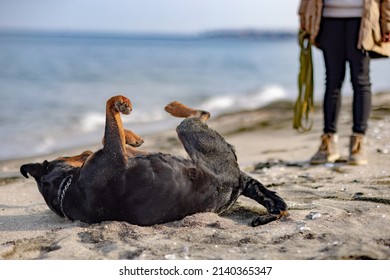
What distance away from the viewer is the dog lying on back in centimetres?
325

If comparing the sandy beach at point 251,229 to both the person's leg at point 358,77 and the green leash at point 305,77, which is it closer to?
the person's leg at point 358,77

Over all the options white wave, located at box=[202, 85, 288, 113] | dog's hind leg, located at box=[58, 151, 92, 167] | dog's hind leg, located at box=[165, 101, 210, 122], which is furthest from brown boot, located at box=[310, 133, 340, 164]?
white wave, located at box=[202, 85, 288, 113]

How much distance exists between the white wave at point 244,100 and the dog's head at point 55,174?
7.67m

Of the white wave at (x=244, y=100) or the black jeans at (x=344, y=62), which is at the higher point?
the black jeans at (x=344, y=62)

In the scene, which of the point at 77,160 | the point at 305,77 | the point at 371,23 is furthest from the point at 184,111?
the point at 305,77

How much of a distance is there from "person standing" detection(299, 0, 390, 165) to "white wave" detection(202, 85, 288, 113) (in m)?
5.77

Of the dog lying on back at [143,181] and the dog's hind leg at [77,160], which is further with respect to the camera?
the dog's hind leg at [77,160]

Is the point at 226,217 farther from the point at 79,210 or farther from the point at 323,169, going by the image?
the point at 323,169

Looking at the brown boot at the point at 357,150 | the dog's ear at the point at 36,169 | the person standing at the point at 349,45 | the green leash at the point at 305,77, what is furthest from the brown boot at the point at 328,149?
the dog's ear at the point at 36,169

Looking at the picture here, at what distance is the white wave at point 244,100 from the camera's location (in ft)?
38.6

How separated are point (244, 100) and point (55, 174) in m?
9.80

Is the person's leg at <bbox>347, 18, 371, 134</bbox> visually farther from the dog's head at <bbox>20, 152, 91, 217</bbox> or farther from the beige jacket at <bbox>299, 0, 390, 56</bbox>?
the dog's head at <bbox>20, 152, 91, 217</bbox>

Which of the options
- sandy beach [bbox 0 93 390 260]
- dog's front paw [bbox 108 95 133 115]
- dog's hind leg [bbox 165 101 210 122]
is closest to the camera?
sandy beach [bbox 0 93 390 260]

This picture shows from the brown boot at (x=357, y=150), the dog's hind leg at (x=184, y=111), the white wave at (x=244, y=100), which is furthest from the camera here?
the white wave at (x=244, y=100)
